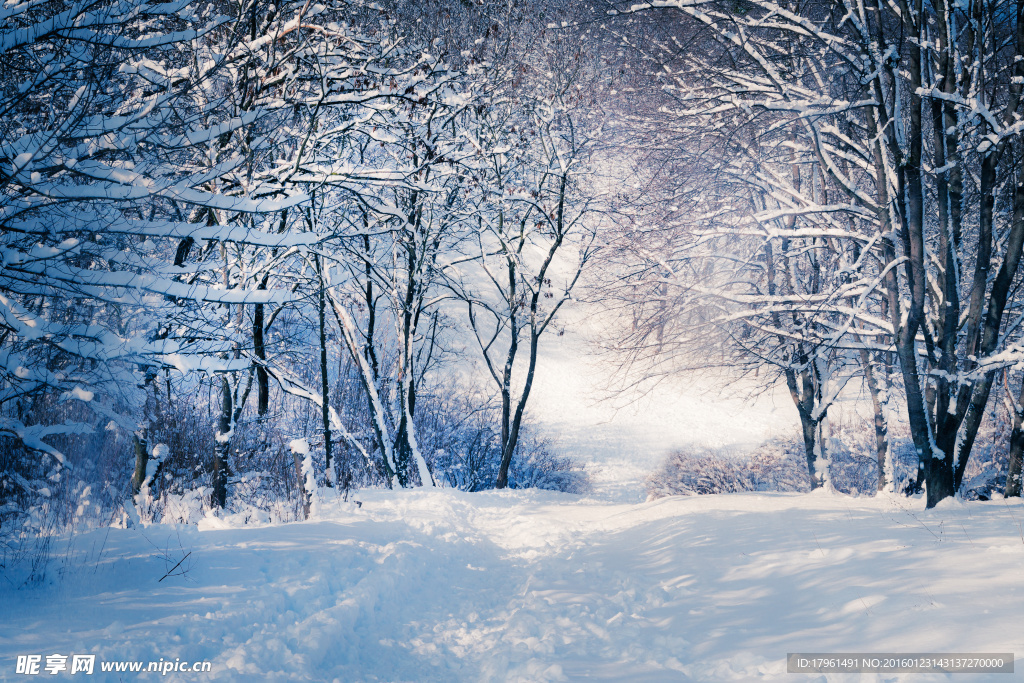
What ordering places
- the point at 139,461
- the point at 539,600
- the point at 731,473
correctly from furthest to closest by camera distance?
the point at 731,473 < the point at 139,461 < the point at 539,600

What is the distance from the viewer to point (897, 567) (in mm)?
3572

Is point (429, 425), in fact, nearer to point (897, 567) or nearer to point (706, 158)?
point (706, 158)

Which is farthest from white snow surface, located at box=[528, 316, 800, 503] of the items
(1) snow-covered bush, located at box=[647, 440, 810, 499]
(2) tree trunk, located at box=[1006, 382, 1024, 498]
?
(2) tree trunk, located at box=[1006, 382, 1024, 498]

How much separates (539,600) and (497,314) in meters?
9.35

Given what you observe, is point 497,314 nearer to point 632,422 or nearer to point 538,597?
point 538,597

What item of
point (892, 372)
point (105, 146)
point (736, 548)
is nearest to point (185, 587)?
point (105, 146)

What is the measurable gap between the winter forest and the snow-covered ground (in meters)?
0.03

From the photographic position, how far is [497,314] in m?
13.0

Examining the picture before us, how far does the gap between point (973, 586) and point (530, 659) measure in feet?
7.80

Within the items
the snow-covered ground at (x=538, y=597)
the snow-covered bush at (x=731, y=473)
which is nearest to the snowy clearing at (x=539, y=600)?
the snow-covered ground at (x=538, y=597)

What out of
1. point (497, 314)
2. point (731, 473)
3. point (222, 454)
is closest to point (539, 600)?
point (222, 454)

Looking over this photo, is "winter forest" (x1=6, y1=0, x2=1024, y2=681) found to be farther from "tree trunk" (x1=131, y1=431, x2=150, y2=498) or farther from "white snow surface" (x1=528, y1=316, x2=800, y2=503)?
"white snow surface" (x1=528, y1=316, x2=800, y2=503)

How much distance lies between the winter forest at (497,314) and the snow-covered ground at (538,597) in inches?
1.1

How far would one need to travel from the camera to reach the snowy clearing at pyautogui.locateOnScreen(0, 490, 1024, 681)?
9.16 feet
